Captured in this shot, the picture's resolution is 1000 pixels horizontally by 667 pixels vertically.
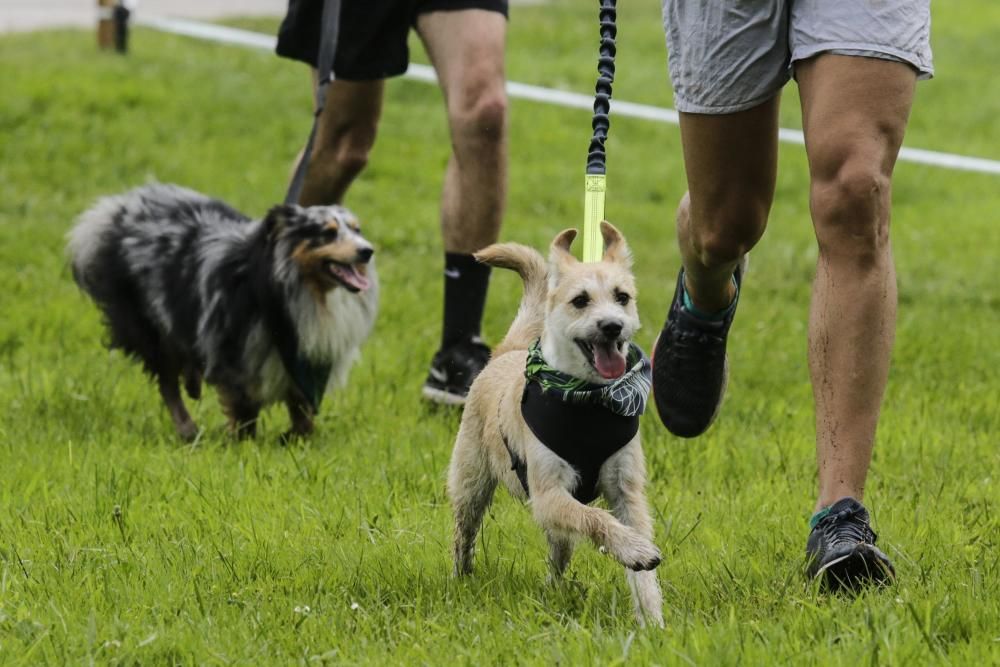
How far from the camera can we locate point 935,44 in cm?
1714

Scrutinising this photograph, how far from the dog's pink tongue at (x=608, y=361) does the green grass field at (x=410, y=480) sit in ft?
1.78

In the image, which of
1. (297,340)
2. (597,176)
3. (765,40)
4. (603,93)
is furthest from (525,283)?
(297,340)

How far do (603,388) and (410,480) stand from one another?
1.52 metres

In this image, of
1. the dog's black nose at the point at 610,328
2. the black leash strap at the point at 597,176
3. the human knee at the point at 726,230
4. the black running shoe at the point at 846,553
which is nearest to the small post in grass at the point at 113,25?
the human knee at the point at 726,230

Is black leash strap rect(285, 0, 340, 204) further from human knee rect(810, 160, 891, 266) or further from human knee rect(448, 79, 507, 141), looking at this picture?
human knee rect(810, 160, 891, 266)

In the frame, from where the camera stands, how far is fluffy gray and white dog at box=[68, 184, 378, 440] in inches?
246

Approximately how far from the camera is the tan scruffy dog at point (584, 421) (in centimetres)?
351

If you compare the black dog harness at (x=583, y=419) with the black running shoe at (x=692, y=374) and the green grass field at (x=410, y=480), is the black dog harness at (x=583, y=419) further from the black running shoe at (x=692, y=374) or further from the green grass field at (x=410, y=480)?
the black running shoe at (x=692, y=374)

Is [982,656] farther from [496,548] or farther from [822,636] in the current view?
[496,548]

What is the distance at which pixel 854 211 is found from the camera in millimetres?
3662

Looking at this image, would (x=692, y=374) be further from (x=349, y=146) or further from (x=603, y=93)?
(x=349, y=146)

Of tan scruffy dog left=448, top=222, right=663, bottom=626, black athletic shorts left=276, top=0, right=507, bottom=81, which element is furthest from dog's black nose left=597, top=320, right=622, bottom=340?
black athletic shorts left=276, top=0, right=507, bottom=81

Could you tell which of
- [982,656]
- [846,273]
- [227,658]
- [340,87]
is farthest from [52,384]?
[982,656]

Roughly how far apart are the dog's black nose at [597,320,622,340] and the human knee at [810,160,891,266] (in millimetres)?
587
